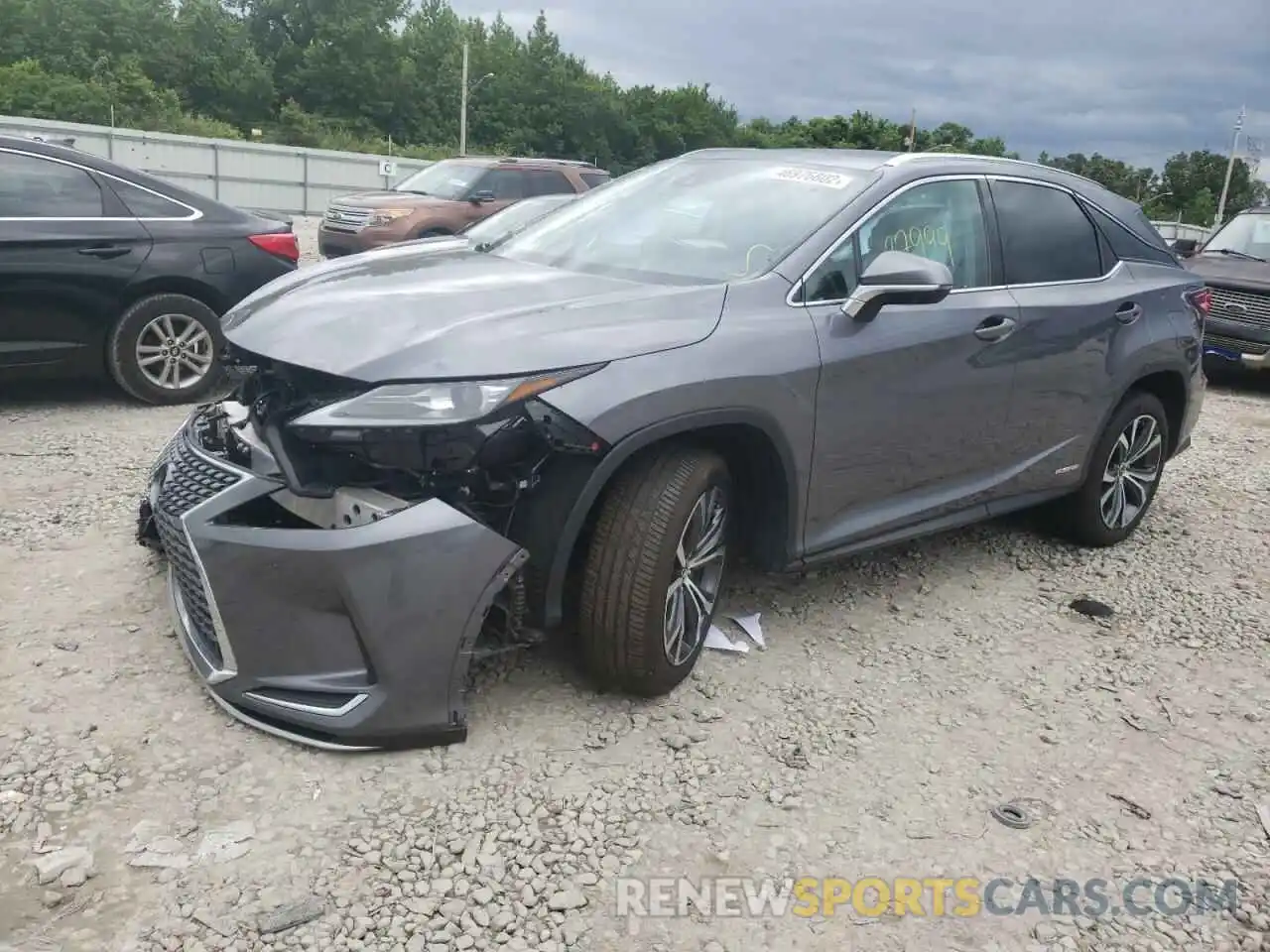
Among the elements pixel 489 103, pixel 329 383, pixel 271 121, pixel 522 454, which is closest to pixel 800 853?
pixel 522 454

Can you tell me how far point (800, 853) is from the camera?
2.74m

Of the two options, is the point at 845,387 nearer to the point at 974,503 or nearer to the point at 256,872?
the point at 974,503

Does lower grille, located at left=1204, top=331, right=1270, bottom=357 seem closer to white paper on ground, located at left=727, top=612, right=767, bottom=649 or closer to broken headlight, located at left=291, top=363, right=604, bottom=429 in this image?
white paper on ground, located at left=727, top=612, right=767, bottom=649

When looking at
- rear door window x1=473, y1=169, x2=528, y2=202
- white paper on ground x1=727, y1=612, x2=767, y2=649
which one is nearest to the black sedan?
white paper on ground x1=727, y1=612, x2=767, y2=649

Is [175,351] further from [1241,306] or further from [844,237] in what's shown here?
[1241,306]

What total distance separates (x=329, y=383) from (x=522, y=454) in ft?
1.89

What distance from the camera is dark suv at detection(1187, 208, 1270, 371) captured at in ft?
32.7

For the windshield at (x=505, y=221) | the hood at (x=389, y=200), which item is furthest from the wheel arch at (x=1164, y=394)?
the hood at (x=389, y=200)

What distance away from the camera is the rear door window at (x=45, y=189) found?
581 cm

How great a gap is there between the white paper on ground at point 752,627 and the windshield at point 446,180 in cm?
1039

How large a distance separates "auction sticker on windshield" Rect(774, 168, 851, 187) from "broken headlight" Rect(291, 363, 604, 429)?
5.37 ft

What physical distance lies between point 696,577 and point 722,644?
1.58ft

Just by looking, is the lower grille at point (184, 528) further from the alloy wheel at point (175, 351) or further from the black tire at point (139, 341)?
the alloy wheel at point (175, 351)

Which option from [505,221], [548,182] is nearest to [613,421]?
[505,221]
